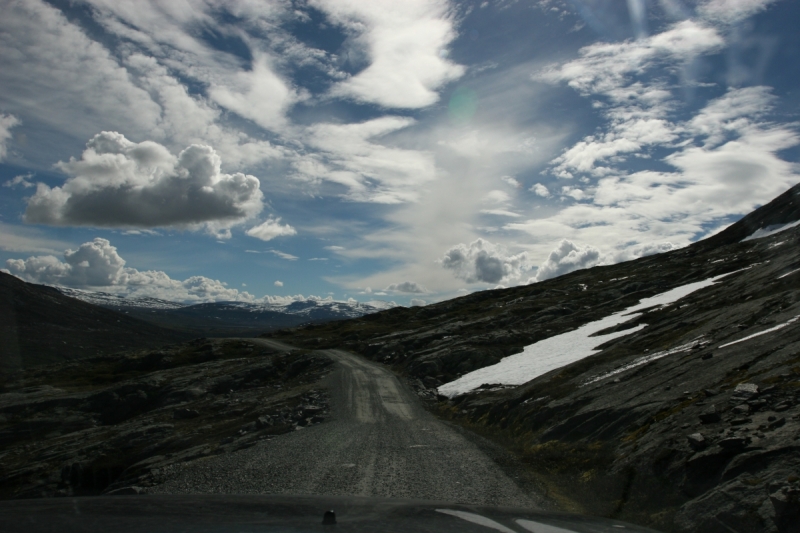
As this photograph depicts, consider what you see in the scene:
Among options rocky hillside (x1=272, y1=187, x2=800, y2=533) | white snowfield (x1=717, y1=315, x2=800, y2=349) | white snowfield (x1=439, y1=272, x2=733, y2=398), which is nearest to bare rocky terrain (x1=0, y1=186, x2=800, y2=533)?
rocky hillside (x1=272, y1=187, x2=800, y2=533)

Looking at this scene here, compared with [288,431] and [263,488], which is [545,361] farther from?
[263,488]

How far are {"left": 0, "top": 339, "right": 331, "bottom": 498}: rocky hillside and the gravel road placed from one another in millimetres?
2727

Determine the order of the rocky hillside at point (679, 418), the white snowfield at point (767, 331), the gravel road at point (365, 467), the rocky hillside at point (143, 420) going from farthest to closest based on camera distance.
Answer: the rocky hillside at point (143, 420), the white snowfield at point (767, 331), the gravel road at point (365, 467), the rocky hillside at point (679, 418)

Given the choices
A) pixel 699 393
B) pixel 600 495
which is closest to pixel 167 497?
pixel 600 495

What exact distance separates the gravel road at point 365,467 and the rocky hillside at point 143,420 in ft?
8.95

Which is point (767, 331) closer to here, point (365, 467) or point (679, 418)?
point (679, 418)

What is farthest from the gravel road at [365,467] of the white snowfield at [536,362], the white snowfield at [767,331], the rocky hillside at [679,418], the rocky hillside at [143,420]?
the white snowfield at [767,331]

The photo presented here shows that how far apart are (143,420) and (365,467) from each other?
31.9 m

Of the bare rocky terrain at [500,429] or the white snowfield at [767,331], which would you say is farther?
the white snowfield at [767,331]

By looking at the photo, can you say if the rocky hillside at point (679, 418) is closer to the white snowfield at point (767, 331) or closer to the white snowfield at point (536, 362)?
the white snowfield at point (767, 331)

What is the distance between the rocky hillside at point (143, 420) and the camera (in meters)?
29.3

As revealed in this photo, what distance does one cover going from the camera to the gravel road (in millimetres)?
14531

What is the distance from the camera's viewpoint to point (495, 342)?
59750 mm

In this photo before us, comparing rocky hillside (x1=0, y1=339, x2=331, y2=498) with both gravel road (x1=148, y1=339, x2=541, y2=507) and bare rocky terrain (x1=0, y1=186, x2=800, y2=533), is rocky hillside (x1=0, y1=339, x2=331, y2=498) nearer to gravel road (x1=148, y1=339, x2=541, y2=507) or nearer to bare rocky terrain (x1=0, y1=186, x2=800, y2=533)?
bare rocky terrain (x1=0, y1=186, x2=800, y2=533)
